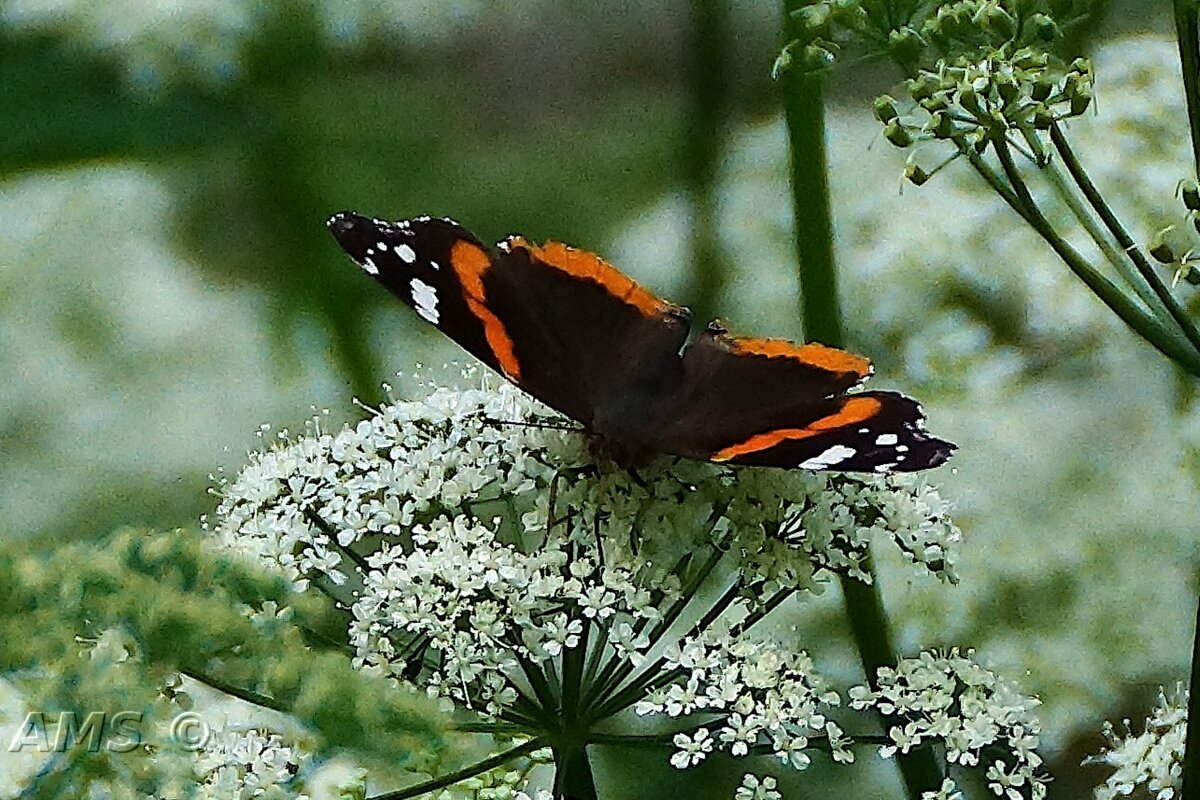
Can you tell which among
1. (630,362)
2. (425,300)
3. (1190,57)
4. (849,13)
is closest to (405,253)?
(425,300)

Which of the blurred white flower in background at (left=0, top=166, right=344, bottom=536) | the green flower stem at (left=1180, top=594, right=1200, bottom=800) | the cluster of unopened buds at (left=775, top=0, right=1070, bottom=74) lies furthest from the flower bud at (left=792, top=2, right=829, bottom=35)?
the blurred white flower in background at (left=0, top=166, right=344, bottom=536)

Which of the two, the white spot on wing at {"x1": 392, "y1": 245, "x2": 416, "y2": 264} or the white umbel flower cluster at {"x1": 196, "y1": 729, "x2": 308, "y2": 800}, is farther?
the white spot on wing at {"x1": 392, "y1": 245, "x2": 416, "y2": 264}

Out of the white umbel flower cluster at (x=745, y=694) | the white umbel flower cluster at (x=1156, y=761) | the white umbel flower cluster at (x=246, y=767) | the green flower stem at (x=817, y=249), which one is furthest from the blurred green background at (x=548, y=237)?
the white umbel flower cluster at (x=246, y=767)

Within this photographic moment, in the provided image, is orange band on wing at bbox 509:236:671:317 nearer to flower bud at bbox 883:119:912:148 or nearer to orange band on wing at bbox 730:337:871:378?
orange band on wing at bbox 730:337:871:378

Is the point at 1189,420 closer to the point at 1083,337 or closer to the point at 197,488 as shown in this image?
the point at 1083,337

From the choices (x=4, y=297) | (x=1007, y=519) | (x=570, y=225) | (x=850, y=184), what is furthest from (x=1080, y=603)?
(x=4, y=297)

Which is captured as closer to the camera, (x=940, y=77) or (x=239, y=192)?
(x=940, y=77)

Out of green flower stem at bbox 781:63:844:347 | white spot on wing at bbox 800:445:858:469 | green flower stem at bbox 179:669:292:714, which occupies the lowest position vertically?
green flower stem at bbox 179:669:292:714
